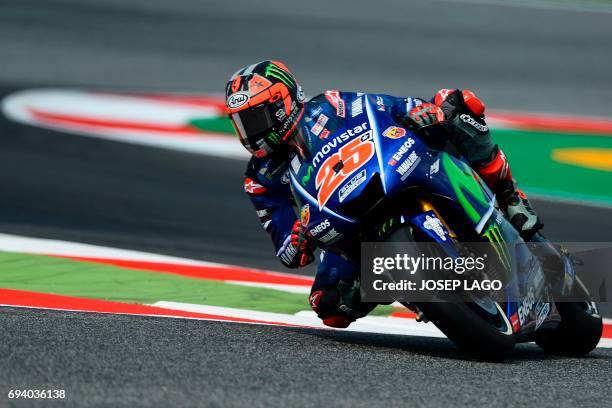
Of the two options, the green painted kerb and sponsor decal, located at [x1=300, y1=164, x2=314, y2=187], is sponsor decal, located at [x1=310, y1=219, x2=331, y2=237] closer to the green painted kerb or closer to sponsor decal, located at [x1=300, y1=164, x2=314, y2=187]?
sponsor decal, located at [x1=300, y1=164, x2=314, y2=187]

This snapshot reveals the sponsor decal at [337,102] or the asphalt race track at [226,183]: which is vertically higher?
the sponsor decal at [337,102]

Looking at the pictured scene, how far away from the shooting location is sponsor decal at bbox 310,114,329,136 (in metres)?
5.64

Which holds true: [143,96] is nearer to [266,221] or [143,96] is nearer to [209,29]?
[209,29]

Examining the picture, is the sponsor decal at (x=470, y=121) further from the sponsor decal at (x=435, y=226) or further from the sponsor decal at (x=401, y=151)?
the sponsor decal at (x=435, y=226)

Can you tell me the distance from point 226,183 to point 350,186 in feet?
20.5

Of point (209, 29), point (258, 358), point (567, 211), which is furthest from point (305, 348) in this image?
point (209, 29)

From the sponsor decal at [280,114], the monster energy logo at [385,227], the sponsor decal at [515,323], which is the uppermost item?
the sponsor decal at [280,114]

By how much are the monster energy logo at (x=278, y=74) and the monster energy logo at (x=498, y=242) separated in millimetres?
1216

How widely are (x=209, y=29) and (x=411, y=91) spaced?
396 cm

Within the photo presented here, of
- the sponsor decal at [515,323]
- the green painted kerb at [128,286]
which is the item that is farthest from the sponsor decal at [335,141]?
the green painted kerb at [128,286]

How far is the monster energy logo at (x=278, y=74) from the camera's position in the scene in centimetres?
575

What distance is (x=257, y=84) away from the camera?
5676 mm

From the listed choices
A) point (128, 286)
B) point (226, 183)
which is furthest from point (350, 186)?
point (226, 183)

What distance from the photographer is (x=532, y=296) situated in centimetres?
584
